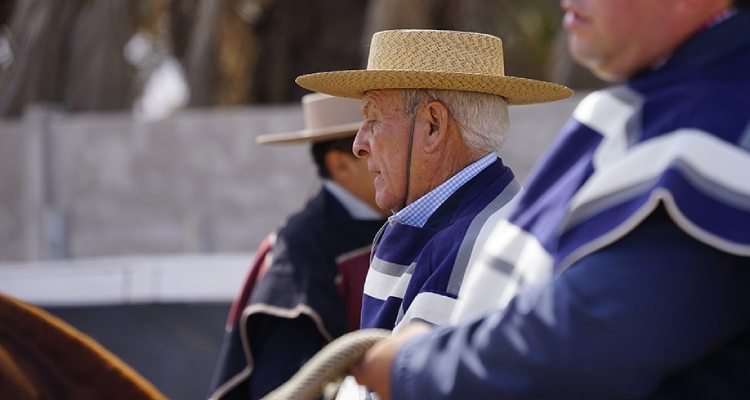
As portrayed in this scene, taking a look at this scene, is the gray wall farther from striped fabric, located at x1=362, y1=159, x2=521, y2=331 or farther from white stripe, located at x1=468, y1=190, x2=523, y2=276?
white stripe, located at x1=468, y1=190, x2=523, y2=276

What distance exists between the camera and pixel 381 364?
1.43 metres

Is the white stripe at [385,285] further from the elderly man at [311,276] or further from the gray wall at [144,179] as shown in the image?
the gray wall at [144,179]

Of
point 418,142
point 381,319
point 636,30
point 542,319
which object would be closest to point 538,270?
point 542,319

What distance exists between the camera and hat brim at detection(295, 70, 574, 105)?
2.44 m

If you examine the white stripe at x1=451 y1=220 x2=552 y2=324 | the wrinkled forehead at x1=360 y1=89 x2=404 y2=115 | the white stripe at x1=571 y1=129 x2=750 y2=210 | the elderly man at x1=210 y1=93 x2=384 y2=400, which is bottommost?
the elderly man at x1=210 y1=93 x2=384 y2=400

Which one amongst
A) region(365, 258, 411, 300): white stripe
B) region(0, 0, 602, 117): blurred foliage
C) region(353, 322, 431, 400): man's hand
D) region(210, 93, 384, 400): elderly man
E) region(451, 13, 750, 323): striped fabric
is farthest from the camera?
region(0, 0, 602, 117): blurred foliage

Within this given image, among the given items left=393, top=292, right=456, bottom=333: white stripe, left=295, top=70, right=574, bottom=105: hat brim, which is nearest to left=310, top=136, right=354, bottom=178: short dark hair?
left=295, top=70, right=574, bottom=105: hat brim

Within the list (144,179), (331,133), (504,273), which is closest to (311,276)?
(331,133)

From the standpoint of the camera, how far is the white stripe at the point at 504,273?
1.36 m

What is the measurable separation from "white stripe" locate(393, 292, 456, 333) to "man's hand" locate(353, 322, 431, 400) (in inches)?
20.4

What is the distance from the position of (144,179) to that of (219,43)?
1462mm

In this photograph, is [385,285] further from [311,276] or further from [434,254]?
[311,276]

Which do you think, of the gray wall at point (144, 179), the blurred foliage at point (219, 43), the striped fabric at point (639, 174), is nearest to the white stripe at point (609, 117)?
the striped fabric at point (639, 174)

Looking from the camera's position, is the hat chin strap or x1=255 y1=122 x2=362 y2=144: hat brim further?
A: x1=255 y1=122 x2=362 y2=144: hat brim
